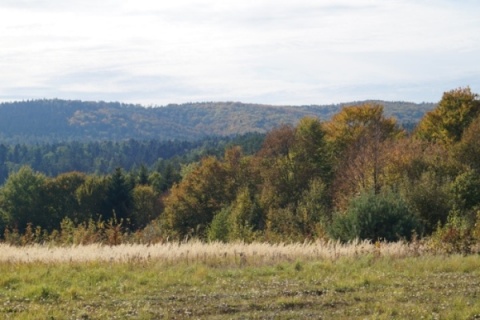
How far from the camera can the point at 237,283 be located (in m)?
12.8

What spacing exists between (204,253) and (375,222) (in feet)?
24.9

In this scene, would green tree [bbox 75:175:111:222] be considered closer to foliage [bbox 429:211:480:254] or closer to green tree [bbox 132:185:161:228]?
green tree [bbox 132:185:161:228]

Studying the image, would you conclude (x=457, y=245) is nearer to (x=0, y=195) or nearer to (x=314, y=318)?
(x=314, y=318)

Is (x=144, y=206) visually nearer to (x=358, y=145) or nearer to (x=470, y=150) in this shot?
(x=358, y=145)

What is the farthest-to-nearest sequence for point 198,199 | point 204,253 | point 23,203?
point 23,203 < point 198,199 < point 204,253

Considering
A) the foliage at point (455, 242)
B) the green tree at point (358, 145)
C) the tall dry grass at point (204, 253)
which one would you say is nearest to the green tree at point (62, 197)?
the green tree at point (358, 145)

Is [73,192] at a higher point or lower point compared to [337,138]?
lower

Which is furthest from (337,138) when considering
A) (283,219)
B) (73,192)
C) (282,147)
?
(73,192)

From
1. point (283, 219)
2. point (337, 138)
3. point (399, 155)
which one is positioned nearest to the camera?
point (399, 155)

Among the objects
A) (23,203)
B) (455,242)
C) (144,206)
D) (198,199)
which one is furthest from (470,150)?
(23,203)

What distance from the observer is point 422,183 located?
31297 mm

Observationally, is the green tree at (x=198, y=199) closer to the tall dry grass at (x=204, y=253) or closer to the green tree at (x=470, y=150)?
the green tree at (x=470, y=150)

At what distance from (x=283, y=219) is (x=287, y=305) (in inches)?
1454

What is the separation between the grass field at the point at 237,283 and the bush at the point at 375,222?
418cm
